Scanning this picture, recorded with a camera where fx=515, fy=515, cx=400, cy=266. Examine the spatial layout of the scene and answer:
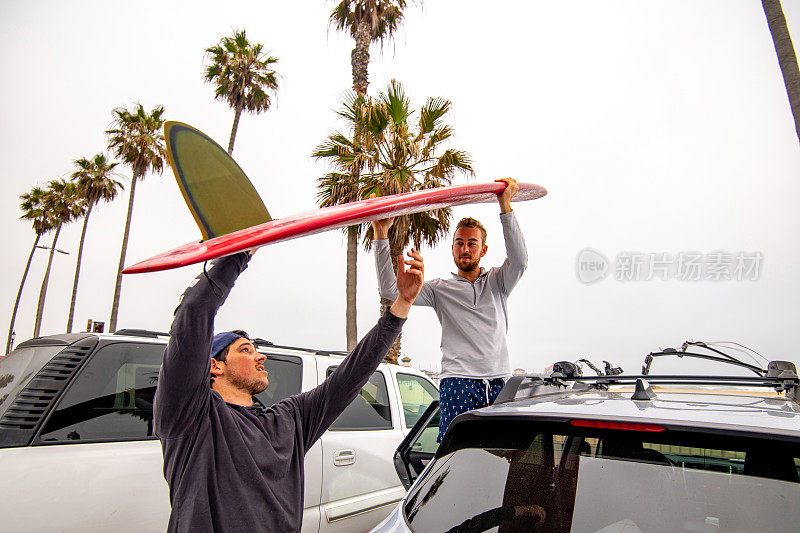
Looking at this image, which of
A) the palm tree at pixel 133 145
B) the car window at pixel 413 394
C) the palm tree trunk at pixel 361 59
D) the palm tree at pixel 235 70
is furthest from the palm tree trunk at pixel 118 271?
the car window at pixel 413 394

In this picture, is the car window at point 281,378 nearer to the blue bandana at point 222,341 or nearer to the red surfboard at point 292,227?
the blue bandana at point 222,341

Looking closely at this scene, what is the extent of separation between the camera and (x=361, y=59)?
13.8 m

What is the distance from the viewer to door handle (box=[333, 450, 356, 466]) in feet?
12.3

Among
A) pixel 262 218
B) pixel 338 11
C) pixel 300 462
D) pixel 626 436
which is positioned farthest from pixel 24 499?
pixel 338 11

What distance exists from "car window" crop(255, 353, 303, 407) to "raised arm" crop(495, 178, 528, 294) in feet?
5.92

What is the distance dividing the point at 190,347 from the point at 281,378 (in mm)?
2283

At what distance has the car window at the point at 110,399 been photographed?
260cm

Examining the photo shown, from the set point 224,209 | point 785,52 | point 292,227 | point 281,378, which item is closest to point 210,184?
point 224,209

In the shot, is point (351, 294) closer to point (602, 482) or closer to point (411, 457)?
point (411, 457)

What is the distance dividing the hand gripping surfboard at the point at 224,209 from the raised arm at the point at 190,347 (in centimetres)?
12

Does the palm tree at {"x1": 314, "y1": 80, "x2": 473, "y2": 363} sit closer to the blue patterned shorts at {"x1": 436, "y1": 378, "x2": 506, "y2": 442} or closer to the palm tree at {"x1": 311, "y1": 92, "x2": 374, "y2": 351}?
the palm tree at {"x1": 311, "y1": 92, "x2": 374, "y2": 351}

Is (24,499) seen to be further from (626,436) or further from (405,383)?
(405,383)

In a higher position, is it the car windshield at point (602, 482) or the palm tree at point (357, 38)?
the palm tree at point (357, 38)

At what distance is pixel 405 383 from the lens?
494 centimetres
